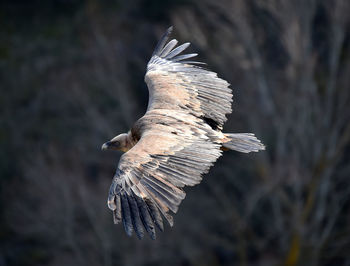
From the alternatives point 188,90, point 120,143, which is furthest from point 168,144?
point 188,90

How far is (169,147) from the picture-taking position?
5.78 metres

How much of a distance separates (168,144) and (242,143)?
39.1 inches

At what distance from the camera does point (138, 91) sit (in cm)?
2055

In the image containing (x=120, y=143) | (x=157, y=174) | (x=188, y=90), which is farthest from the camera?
(x=188, y=90)

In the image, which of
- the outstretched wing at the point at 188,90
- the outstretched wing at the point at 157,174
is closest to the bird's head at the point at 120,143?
the outstretched wing at the point at 188,90

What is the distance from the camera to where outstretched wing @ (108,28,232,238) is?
522cm

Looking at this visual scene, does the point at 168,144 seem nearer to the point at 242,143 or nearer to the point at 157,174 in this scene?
the point at 157,174

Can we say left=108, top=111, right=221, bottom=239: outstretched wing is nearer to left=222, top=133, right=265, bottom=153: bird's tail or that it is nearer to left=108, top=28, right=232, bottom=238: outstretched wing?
left=108, top=28, right=232, bottom=238: outstretched wing

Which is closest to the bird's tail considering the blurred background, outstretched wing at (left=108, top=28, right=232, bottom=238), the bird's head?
outstretched wing at (left=108, top=28, right=232, bottom=238)

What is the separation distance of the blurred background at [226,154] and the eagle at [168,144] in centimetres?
728

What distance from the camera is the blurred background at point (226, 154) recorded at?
15.6m

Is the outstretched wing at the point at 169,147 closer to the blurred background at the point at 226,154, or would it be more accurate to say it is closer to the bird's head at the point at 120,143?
the bird's head at the point at 120,143

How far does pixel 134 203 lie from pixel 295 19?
11.0m

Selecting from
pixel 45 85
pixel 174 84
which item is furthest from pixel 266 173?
pixel 45 85
